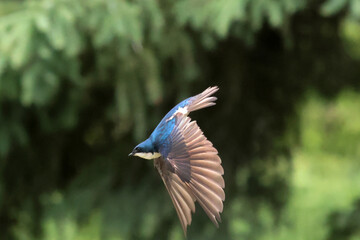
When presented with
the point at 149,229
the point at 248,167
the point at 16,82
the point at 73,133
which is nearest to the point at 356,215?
the point at 248,167

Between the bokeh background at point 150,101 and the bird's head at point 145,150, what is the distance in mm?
1356

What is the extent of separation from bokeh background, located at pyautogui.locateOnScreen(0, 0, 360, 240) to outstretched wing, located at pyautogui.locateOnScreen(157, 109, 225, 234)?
1416 millimetres

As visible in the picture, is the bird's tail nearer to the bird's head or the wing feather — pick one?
the wing feather

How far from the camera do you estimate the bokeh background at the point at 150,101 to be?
285 centimetres

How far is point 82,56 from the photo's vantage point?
3.21 meters

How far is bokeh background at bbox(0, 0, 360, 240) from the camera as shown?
2850 millimetres

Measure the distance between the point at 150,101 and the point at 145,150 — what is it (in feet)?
5.83

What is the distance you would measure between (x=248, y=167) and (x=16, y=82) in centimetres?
155

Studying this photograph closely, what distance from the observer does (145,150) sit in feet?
4.65

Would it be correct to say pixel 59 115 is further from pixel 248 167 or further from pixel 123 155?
pixel 248 167

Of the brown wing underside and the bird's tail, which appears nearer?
the brown wing underside

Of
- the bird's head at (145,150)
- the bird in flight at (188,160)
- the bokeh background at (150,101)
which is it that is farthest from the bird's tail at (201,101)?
the bokeh background at (150,101)

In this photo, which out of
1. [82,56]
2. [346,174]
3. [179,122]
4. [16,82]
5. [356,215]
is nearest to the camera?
[179,122]

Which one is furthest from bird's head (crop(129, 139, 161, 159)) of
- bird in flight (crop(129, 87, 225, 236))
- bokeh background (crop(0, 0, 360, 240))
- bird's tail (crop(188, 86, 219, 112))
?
bokeh background (crop(0, 0, 360, 240))
